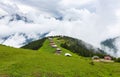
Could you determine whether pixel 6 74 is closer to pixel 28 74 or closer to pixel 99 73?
pixel 28 74

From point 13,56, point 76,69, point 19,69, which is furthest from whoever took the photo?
point 13,56

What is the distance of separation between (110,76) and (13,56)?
80.9 ft

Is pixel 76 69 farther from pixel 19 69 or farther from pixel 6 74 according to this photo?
pixel 6 74

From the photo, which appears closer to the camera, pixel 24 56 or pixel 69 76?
pixel 69 76

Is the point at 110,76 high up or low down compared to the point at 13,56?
down

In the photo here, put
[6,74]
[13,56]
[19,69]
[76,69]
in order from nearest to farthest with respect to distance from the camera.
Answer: [6,74]
[19,69]
[76,69]
[13,56]

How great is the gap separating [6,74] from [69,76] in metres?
13.4

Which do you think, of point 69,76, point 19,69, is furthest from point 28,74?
point 69,76

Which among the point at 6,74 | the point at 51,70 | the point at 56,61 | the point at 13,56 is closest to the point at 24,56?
the point at 13,56

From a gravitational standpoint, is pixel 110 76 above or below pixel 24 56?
below

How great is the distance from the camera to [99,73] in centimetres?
6919

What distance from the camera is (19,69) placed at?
6012 centimetres

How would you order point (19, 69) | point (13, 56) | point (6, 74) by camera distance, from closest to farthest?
point (6, 74), point (19, 69), point (13, 56)

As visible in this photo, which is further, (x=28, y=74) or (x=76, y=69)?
(x=76, y=69)
